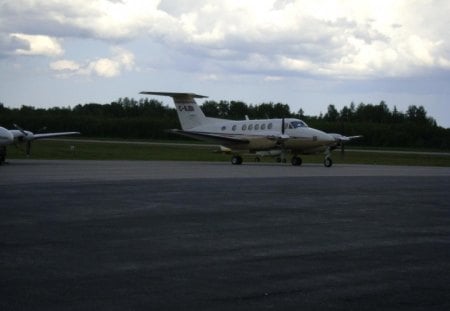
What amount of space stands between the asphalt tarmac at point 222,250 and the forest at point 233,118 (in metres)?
73.3

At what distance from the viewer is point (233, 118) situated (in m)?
115

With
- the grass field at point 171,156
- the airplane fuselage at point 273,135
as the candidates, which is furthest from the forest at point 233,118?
the airplane fuselage at point 273,135

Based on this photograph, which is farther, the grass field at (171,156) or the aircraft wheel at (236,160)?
the grass field at (171,156)

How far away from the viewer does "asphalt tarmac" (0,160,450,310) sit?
309 inches

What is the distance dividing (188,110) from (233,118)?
65477 millimetres

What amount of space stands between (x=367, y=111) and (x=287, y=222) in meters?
128

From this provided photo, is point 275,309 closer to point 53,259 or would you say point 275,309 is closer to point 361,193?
point 53,259

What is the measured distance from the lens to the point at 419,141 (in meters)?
102

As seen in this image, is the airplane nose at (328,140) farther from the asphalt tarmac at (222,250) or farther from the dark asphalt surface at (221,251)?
the dark asphalt surface at (221,251)

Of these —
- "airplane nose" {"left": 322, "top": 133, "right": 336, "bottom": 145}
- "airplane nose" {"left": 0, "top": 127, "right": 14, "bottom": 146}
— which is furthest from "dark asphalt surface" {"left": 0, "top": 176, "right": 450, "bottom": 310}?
"airplane nose" {"left": 322, "top": 133, "right": 336, "bottom": 145}

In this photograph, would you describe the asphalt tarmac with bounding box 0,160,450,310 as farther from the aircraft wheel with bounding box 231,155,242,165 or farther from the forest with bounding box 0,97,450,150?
the forest with bounding box 0,97,450,150

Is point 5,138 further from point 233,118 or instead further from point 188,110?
point 233,118

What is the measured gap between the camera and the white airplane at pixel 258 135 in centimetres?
4425

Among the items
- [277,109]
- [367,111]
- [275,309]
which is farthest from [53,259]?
[367,111]
